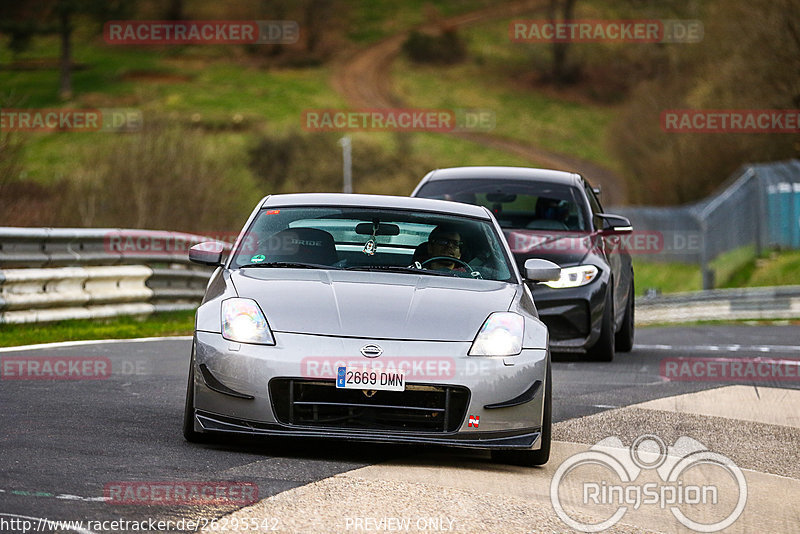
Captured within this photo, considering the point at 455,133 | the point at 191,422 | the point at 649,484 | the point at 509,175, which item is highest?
the point at 455,133

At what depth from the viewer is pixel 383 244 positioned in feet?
28.5

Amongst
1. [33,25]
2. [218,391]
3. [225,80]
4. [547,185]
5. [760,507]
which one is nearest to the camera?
[760,507]

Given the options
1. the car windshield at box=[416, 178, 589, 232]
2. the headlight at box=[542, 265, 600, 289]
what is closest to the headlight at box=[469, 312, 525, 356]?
the headlight at box=[542, 265, 600, 289]

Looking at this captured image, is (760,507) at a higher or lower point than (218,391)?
lower

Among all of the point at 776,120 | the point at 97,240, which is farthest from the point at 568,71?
the point at 97,240

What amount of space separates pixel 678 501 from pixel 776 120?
38547 millimetres

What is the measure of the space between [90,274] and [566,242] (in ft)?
16.8

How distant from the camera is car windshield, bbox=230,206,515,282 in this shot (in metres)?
7.95

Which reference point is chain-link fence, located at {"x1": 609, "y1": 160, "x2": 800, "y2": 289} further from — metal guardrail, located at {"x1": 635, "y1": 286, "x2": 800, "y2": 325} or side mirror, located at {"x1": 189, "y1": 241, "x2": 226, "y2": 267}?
side mirror, located at {"x1": 189, "y1": 241, "x2": 226, "y2": 267}

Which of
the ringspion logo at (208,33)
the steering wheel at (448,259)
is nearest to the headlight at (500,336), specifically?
the steering wheel at (448,259)

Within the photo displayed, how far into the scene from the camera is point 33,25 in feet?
285

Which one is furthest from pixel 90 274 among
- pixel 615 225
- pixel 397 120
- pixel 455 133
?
pixel 455 133

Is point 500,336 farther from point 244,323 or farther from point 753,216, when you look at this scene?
point 753,216

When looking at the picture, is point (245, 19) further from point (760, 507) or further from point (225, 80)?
point (760, 507)
